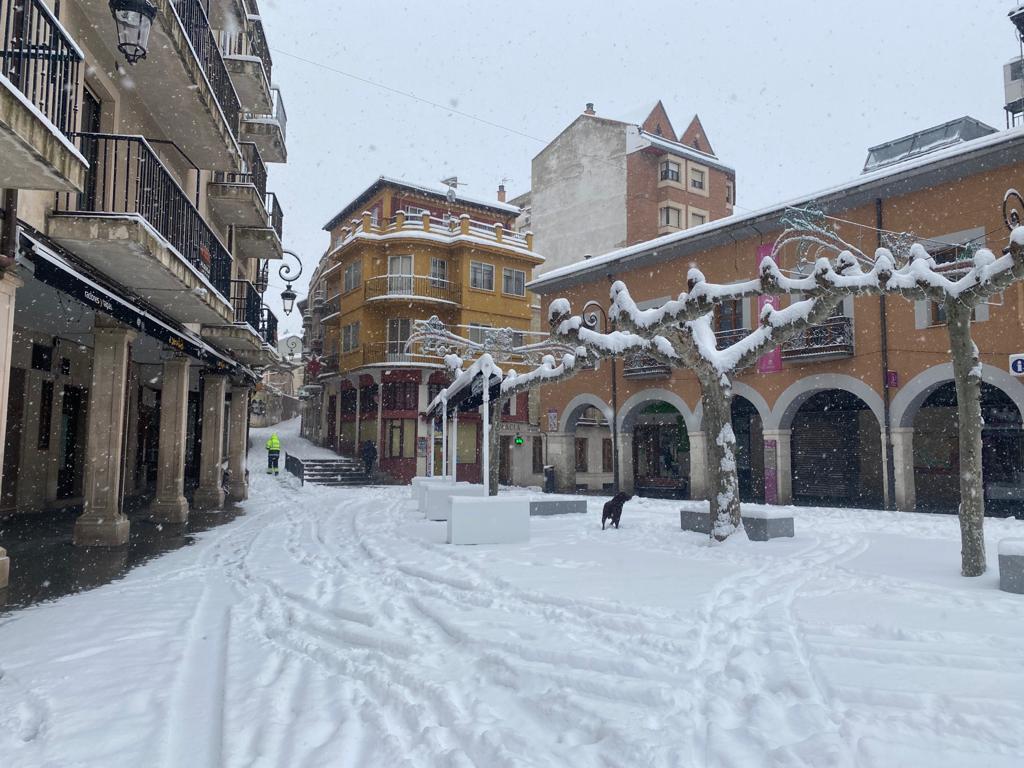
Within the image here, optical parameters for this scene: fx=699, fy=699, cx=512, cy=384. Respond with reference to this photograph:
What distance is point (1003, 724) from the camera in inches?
141

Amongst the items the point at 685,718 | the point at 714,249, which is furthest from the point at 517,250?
the point at 685,718

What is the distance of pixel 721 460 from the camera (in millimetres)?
10797

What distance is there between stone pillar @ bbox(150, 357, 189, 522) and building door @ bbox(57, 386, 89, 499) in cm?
298

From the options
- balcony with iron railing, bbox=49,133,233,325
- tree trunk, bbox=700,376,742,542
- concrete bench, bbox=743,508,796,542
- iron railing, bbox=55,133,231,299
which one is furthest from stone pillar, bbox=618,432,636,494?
iron railing, bbox=55,133,231,299

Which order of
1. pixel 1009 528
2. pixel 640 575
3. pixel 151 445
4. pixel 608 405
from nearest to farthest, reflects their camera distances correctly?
1. pixel 640 575
2. pixel 1009 528
3. pixel 151 445
4. pixel 608 405

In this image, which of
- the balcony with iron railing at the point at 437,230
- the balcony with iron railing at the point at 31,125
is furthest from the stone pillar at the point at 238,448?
the balcony with iron railing at the point at 31,125

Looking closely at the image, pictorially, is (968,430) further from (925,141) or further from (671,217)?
(671,217)

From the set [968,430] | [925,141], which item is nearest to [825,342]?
[968,430]

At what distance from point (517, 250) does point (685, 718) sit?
3289 cm

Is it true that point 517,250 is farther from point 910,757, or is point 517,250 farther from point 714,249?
point 910,757

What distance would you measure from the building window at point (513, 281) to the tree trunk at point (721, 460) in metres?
25.1

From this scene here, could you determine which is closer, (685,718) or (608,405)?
(685,718)

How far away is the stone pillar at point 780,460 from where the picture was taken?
19172 millimetres

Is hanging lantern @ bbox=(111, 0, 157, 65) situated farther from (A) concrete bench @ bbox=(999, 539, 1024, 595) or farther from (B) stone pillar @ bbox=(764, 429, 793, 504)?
(B) stone pillar @ bbox=(764, 429, 793, 504)
